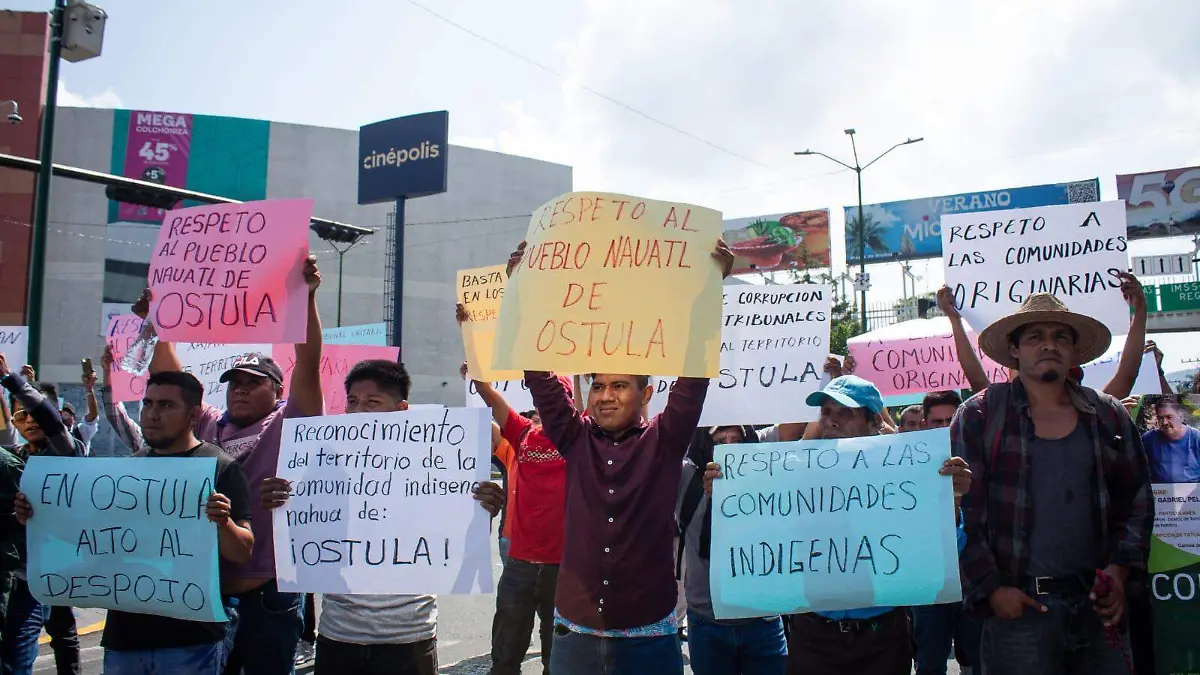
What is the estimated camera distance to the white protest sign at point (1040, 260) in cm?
423

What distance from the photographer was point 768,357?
15.9 feet

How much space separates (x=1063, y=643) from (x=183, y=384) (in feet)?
10.7

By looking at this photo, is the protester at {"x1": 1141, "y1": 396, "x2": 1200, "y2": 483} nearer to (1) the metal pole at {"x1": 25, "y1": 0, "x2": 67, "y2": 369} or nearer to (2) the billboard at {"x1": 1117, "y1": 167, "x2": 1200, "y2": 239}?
(1) the metal pole at {"x1": 25, "y1": 0, "x2": 67, "y2": 369}

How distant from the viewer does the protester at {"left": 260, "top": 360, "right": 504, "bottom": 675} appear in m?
3.36

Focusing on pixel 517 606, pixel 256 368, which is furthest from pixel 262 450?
pixel 517 606

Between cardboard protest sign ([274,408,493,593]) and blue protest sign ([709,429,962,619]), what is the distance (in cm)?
91

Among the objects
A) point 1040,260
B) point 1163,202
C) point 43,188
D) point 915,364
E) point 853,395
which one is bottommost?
point 853,395

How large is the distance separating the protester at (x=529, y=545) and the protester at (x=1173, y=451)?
114 inches

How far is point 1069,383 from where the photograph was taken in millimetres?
3189

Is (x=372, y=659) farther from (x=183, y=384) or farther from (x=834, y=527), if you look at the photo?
(x=834, y=527)

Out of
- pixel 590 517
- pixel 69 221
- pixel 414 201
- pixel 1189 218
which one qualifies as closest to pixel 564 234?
pixel 590 517

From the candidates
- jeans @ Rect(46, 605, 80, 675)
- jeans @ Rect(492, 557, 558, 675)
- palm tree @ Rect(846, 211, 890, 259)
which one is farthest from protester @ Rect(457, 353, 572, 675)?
palm tree @ Rect(846, 211, 890, 259)

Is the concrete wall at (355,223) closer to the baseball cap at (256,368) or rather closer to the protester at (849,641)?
the baseball cap at (256,368)

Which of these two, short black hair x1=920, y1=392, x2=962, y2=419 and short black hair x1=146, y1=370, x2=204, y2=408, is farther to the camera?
short black hair x1=920, y1=392, x2=962, y2=419
